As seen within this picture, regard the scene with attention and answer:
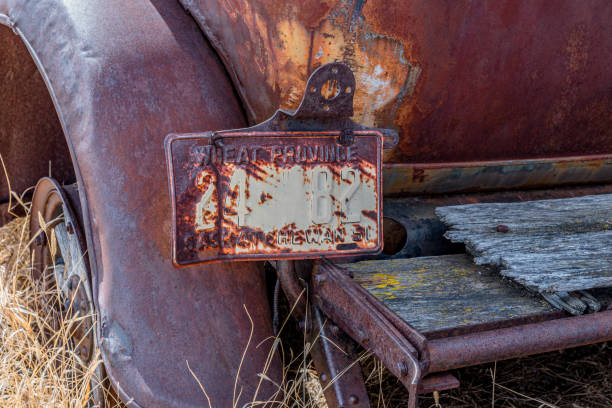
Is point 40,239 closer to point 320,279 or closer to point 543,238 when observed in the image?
point 320,279

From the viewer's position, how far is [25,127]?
7.64 feet

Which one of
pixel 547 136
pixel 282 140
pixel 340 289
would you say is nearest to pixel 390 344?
pixel 340 289

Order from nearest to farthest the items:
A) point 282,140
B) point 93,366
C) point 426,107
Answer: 1. point 282,140
2. point 93,366
3. point 426,107

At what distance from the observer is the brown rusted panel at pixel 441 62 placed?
143 cm

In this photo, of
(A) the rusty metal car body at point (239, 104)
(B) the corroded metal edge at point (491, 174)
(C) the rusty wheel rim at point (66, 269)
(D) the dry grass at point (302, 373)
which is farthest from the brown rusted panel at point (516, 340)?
(C) the rusty wheel rim at point (66, 269)

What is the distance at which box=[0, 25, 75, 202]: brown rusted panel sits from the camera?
6.86ft

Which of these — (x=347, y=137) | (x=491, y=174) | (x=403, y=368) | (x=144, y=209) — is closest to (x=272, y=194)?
(x=347, y=137)

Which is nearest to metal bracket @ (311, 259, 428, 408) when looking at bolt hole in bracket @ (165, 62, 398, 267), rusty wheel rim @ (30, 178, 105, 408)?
bolt hole in bracket @ (165, 62, 398, 267)

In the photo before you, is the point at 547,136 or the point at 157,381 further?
the point at 547,136

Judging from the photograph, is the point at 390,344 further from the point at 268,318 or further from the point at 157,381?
the point at 157,381

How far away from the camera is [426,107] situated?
1626 mm

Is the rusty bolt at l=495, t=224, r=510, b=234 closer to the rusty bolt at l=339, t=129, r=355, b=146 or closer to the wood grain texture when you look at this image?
the wood grain texture

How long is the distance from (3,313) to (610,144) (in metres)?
2.12

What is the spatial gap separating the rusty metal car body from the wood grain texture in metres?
0.07
